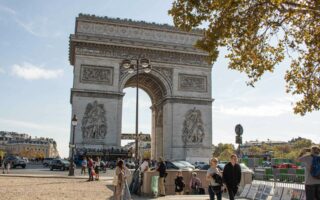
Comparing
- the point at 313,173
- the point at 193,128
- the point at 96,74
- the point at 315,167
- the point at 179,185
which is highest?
the point at 96,74

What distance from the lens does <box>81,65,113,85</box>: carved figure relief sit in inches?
1490

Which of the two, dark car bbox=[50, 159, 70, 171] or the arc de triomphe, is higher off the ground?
the arc de triomphe

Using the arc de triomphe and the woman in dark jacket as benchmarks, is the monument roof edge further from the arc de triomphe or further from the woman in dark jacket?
the woman in dark jacket

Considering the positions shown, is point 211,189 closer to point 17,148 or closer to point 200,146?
point 200,146

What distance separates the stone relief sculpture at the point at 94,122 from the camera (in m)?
36.7

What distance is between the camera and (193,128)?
1590 inches

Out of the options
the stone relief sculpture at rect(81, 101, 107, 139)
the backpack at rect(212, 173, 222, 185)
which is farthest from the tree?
the stone relief sculpture at rect(81, 101, 107, 139)

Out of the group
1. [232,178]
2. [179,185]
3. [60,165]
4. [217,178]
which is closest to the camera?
[232,178]

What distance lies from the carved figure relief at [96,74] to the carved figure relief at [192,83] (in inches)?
303

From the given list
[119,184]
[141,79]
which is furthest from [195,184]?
[141,79]

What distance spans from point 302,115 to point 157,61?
2748 centimetres

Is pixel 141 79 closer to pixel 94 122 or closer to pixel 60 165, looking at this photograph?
pixel 94 122

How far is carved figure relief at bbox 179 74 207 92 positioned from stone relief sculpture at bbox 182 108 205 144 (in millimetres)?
2422

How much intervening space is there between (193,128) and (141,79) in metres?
8.44
